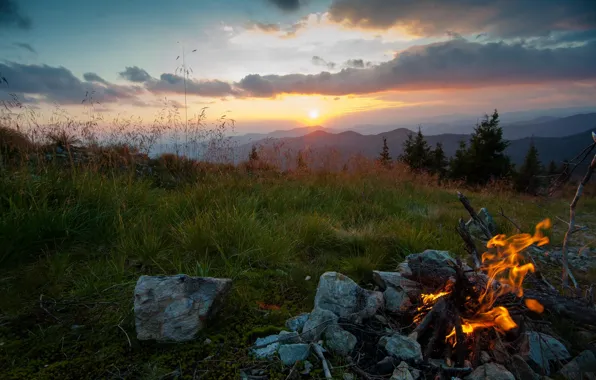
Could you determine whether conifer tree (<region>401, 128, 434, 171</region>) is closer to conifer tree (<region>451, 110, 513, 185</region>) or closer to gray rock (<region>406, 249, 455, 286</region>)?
conifer tree (<region>451, 110, 513, 185</region>)

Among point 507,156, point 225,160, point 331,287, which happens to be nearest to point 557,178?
point 331,287

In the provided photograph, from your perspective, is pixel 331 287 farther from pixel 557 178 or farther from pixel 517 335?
pixel 557 178

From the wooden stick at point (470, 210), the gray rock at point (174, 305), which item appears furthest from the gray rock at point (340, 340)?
the wooden stick at point (470, 210)

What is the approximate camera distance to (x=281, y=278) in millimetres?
3389

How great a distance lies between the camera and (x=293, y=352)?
7.33 feet

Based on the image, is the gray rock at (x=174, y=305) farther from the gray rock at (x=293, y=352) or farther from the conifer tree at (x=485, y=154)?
the conifer tree at (x=485, y=154)

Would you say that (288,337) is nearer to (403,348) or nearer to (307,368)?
(307,368)

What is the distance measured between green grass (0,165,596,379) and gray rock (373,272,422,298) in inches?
14.2

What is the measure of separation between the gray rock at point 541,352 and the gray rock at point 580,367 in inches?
3.0

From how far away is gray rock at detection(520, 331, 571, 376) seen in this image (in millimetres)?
2168

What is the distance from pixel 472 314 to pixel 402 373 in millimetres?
757

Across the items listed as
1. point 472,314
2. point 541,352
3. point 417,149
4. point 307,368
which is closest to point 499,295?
point 472,314

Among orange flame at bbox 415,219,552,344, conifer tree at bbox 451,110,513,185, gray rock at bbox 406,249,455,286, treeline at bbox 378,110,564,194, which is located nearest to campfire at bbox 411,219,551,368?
orange flame at bbox 415,219,552,344

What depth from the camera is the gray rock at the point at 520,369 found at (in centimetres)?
204
